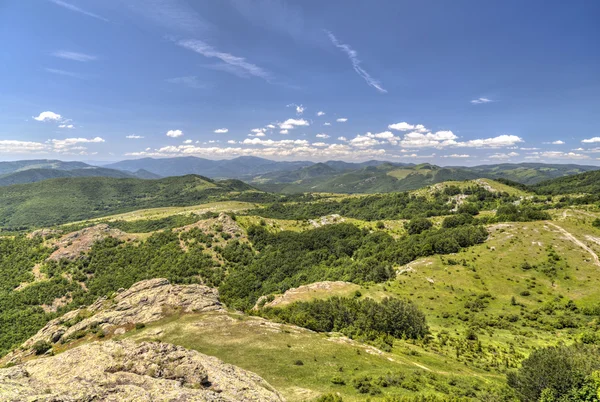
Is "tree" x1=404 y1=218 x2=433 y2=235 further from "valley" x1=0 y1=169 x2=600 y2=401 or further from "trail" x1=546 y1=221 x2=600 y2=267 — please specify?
"trail" x1=546 y1=221 x2=600 y2=267

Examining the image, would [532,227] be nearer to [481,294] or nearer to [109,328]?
[481,294]

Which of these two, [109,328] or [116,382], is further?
[109,328]

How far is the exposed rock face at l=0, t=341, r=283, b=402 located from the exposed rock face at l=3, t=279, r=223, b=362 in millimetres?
35161

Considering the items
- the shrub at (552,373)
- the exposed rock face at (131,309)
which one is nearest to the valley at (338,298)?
the exposed rock face at (131,309)

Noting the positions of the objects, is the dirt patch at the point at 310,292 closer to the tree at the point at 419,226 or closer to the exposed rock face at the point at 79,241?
the tree at the point at 419,226

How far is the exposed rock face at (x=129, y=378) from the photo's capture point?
704 inches

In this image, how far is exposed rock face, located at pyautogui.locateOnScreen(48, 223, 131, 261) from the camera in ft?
453

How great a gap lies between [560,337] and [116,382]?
93379 millimetres

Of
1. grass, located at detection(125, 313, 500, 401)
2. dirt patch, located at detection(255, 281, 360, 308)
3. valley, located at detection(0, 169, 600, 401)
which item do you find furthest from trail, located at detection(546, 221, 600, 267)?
grass, located at detection(125, 313, 500, 401)

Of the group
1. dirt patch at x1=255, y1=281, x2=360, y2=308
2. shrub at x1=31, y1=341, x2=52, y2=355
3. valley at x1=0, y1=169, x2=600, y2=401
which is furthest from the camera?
dirt patch at x1=255, y1=281, x2=360, y2=308

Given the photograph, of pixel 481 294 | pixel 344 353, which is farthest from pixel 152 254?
pixel 481 294

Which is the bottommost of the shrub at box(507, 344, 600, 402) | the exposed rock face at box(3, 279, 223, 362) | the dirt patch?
the dirt patch

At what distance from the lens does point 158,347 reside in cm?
2772

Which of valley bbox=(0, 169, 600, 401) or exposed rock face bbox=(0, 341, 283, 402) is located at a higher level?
exposed rock face bbox=(0, 341, 283, 402)
